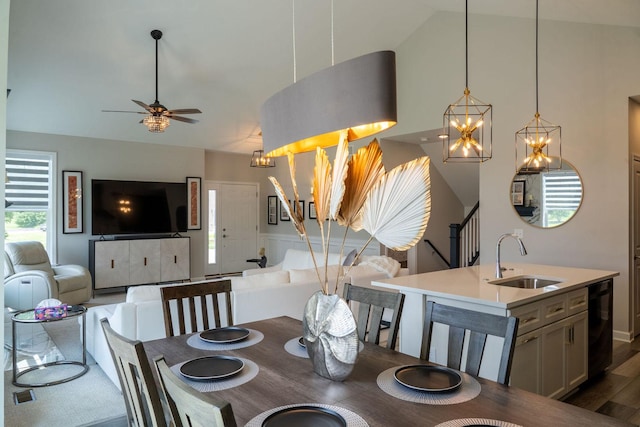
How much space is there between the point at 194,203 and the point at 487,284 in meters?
6.57

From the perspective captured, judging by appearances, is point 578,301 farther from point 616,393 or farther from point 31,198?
point 31,198

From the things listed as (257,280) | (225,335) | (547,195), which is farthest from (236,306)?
(547,195)

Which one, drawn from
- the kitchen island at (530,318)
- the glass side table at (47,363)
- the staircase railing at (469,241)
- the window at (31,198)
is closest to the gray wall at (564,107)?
the kitchen island at (530,318)

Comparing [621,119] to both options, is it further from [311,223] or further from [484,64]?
[311,223]

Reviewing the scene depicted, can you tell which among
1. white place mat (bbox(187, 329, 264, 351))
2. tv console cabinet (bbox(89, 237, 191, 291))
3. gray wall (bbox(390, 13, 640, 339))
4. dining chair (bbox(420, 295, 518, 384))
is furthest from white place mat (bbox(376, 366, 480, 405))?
tv console cabinet (bbox(89, 237, 191, 291))

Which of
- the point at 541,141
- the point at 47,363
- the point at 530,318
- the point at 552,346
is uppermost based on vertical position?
the point at 541,141

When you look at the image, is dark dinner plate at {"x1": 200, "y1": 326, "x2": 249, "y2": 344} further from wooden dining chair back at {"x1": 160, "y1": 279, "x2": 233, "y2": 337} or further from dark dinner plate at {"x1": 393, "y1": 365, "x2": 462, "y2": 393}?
dark dinner plate at {"x1": 393, "y1": 365, "x2": 462, "y2": 393}

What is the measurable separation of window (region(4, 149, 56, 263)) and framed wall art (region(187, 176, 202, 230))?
2254 mm

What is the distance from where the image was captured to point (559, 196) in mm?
5160

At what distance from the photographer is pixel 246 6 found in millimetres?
5344

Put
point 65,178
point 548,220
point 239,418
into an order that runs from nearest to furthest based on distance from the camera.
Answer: point 239,418 → point 548,220 → point 65,178

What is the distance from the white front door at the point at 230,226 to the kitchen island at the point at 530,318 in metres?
6.52

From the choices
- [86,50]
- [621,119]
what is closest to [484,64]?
[621,119]

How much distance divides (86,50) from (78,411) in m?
4.25
